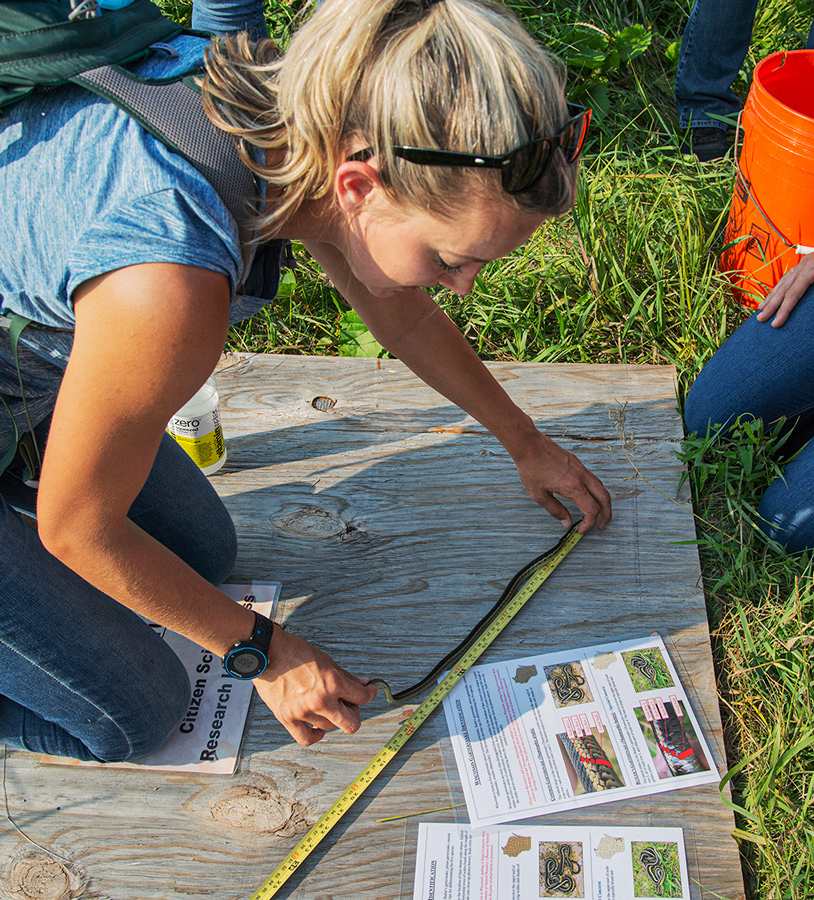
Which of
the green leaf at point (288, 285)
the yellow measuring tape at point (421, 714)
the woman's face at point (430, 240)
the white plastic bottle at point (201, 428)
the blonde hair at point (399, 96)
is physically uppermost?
the blonde hair at point (399, 96)

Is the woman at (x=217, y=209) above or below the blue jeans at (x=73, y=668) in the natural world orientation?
above

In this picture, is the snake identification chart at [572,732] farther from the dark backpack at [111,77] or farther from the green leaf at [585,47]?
the green leaf at [585,47]

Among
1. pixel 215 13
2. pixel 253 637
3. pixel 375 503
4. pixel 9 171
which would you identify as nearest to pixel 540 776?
pixel 253 637

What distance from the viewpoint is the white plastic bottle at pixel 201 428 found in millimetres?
2254

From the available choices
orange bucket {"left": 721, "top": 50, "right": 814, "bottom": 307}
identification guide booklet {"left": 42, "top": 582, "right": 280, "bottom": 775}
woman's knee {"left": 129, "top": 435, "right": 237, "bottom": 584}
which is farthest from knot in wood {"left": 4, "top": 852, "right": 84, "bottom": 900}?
orange bucket {"left": 721, "top": 50, "right": 814, "bottom": 307}

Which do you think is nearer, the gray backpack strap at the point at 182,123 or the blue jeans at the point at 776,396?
the gray backpack strap at the point at 182,123

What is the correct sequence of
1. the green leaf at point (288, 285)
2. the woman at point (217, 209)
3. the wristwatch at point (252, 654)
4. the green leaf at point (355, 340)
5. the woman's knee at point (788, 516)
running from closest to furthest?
1. the woman at point (217, 209)
2. the wristwatch at point (252, 654)
3. the woman's knee at point (788, 516)
4. the green leaf at point (355, 340)
5. the green leaf at point (288, 285)

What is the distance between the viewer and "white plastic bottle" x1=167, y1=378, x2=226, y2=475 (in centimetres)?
225

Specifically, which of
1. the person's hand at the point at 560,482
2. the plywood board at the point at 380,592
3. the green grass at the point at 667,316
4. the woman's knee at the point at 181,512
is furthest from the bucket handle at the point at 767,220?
the woman's knee at the point at 181,512

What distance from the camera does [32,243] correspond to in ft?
4.04

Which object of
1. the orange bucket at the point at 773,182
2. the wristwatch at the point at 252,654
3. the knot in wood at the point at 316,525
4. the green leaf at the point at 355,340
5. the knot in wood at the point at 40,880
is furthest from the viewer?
the green leaf at the point at 355,340

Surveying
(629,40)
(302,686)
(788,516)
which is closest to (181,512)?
(302,686)

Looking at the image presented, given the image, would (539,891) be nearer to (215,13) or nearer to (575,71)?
(215,13)

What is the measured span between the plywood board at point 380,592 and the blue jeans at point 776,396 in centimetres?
17
